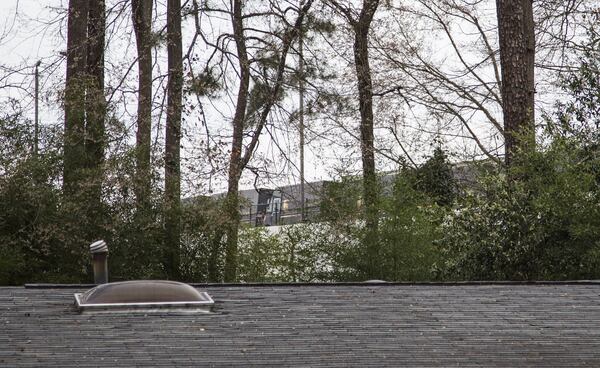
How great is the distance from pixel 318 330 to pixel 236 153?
43.4 ft

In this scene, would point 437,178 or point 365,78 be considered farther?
point 365,78

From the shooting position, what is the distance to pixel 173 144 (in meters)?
19.6

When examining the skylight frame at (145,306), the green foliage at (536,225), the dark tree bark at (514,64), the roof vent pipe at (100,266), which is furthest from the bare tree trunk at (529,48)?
the skylight frame at (145,306)

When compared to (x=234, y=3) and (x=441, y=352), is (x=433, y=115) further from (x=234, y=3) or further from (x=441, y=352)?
(x=441, y=352)

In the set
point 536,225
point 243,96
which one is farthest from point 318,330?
point 243,96

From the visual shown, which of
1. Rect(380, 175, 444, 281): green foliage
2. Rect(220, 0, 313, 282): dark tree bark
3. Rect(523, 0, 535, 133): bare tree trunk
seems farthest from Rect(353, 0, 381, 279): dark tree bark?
Rect(523, 0, 535, 133): bare tree trunk

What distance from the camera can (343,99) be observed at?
72.6 ft

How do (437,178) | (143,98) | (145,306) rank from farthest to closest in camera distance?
(437,178) → (143,98) → (145,306)

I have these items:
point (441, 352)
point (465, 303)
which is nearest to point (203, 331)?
point (441, 352)

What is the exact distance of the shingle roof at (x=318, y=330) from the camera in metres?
6.34

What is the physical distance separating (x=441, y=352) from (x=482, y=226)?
9.27 meters

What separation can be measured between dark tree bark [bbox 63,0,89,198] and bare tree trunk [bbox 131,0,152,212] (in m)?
0.92

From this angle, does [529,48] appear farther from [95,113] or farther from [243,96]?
[95,113]

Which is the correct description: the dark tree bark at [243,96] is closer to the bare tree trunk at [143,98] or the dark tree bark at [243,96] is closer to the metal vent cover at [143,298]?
the bare tree trunk at [143,98]
